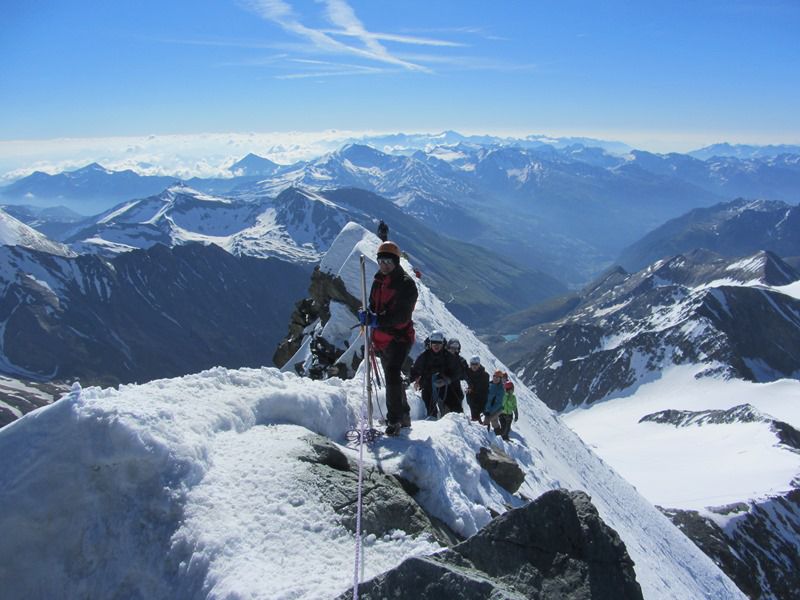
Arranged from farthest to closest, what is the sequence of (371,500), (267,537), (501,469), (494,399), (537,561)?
(494,399), (501,469), (371,500), (267,537), (537,561)

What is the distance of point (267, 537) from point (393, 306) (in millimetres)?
5691

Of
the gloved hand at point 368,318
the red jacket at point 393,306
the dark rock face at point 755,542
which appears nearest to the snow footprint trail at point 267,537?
the gloved hand at point 368,318

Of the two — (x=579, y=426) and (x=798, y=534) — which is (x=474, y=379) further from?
(x=579, y=426)

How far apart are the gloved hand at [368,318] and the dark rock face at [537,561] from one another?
5521 mm

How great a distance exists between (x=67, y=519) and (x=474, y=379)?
14948 millimetres

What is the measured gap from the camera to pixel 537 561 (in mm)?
8242

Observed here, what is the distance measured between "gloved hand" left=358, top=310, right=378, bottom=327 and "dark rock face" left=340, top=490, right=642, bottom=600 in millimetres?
5521

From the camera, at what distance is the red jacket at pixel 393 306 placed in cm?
1275

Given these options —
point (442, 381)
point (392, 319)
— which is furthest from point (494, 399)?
point (392, 319)

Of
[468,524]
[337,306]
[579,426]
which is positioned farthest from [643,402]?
[468,524]

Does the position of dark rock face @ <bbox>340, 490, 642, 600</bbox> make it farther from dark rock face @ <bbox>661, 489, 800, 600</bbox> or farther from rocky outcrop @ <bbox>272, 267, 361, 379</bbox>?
dark rock face @ <bbox>661, 489, 800, 600</bbox>

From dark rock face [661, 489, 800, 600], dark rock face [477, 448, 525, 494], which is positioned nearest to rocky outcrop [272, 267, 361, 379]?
dark rock face [477, 448, 525, 494]

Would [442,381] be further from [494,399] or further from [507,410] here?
[507,410]

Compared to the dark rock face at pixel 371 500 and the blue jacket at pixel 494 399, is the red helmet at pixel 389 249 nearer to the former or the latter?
the dark rock face at pixel 371 500
